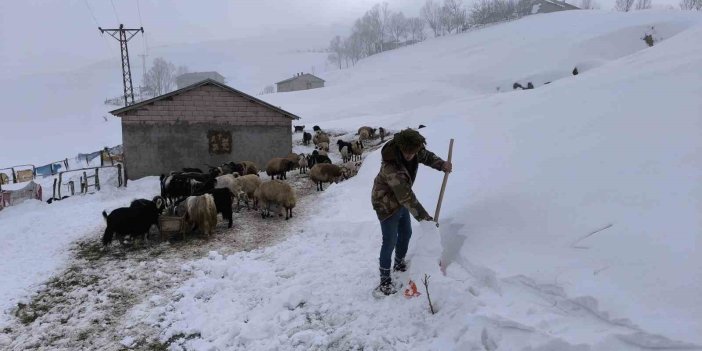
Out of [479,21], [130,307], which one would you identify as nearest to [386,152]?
[130,307]

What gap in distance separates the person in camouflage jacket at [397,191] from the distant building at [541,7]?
89121 mm

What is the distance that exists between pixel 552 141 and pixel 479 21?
87949 millimetres

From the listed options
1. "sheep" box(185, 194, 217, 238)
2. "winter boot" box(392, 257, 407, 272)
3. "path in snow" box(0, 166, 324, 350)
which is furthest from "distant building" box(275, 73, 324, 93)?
"winter boot" box(392, 257, 407, 272)

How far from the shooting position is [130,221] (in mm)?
8414

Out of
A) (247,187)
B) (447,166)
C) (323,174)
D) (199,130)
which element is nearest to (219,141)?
(199,130)

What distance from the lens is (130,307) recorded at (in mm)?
5832

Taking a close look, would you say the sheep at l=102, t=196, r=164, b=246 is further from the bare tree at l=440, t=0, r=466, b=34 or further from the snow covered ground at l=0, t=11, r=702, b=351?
the bare tree at l=440, t=0, r=466, b=34

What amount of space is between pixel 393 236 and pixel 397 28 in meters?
109

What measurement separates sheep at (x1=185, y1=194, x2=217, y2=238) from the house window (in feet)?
30.2

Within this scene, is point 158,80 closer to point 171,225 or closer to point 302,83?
point 302,83

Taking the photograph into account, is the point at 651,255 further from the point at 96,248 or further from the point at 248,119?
the point at 248,119

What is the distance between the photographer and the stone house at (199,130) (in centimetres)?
1672

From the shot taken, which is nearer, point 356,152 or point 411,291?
point 411,291

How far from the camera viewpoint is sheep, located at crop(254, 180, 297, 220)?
1004cm
